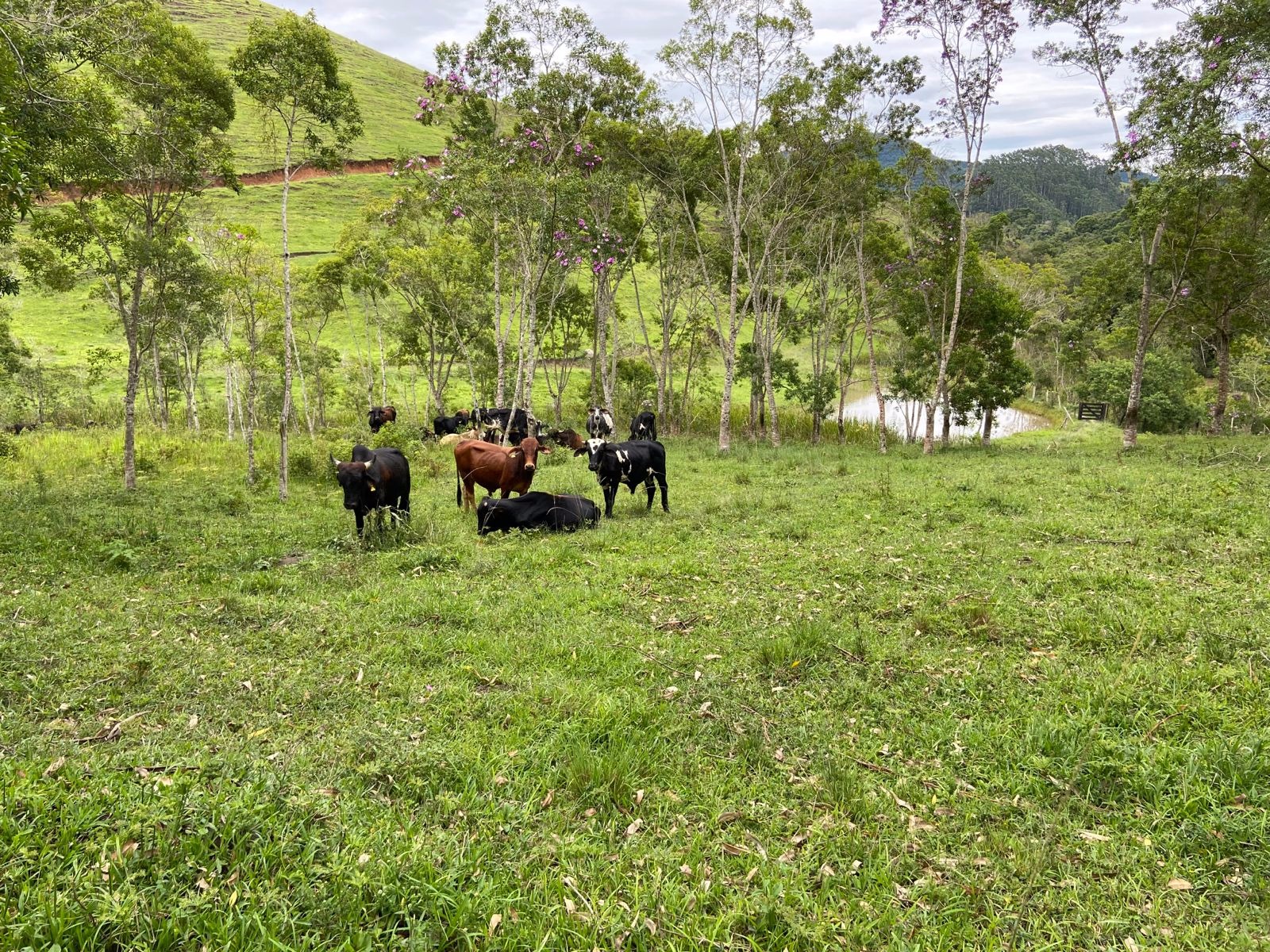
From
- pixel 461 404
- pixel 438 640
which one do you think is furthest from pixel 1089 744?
pixel 461 404

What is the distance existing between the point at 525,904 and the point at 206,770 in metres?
2.15

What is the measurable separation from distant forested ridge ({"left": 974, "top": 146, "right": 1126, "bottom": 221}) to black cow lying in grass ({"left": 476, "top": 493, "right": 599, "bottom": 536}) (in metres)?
156

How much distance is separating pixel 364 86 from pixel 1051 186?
166401mm

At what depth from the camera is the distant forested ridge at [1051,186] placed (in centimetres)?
14025

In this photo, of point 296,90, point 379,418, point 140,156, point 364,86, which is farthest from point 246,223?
point 364,86

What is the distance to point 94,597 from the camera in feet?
22.7

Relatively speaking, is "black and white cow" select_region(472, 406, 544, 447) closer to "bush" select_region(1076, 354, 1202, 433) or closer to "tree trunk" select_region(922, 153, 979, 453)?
"tree trunk" select_region(922, 153, 979, 453)

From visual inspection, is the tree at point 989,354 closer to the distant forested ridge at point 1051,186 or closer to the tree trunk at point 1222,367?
the tree trunk at point 1222,367

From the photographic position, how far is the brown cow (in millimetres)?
13148

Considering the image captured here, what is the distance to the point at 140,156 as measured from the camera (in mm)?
13258

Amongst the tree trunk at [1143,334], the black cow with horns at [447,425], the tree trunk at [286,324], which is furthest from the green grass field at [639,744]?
the black cow with horns at [447,425]

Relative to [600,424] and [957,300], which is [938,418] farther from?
[600,424]

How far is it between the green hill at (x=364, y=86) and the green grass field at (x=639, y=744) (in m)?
92.4

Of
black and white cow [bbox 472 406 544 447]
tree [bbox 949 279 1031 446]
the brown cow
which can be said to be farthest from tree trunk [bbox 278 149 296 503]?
tree [bbox 949 279 1031 446]
